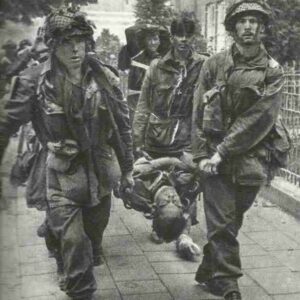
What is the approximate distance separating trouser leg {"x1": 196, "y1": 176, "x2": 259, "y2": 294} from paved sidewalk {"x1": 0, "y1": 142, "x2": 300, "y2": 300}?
27cm

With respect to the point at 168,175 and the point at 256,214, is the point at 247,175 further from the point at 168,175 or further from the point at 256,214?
the point at 256,214

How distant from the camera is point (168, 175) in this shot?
264 inches

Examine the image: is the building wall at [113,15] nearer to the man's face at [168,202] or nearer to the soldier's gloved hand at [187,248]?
the man's face at [168,202]

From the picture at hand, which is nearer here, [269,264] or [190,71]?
[269,264]

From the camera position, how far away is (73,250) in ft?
16.1

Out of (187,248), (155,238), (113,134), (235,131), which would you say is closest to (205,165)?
(235,131)

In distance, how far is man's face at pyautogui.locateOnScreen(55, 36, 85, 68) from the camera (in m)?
4.92

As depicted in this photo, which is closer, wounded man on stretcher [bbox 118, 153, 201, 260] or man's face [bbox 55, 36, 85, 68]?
man's face [bbox 55, 36, 85, 68]

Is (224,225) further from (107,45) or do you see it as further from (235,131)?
(107,45)

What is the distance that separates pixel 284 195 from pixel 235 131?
12.9 feet

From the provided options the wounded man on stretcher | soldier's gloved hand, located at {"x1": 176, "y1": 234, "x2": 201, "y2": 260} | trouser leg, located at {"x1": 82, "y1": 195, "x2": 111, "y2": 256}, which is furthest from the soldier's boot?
trouser leg, located at {"x1": 82, "y1": 195, "x2": 111, "y2": 256}

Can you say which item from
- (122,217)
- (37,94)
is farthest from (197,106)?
(122,217)

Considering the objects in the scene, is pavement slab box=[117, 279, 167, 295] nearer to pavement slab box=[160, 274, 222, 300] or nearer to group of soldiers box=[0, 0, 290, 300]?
pavement slab box=[160, 274, 222, 300]

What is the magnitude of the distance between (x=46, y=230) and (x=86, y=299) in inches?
25.9
